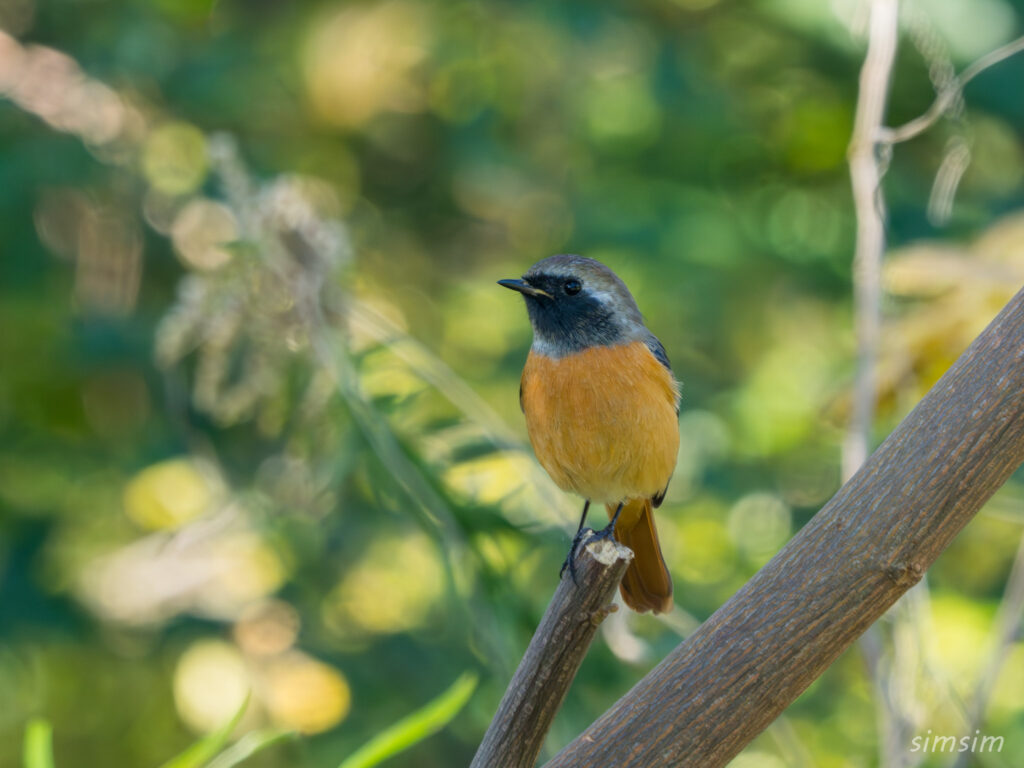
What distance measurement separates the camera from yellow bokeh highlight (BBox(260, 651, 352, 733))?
473 cm

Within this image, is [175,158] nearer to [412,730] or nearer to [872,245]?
[872,245]

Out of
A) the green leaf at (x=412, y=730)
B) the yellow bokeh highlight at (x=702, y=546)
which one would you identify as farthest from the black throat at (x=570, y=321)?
the yellow bokeh highlight at (x=702, y=546)

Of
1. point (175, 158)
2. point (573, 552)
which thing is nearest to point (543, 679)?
point (573, 552)

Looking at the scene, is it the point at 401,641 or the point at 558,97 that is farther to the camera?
the point at 558,97

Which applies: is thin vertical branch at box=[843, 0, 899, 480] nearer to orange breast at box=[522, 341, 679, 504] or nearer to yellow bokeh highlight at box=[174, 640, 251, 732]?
orange breast at box=[522, 341, 679, 504]

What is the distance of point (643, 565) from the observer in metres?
2.76

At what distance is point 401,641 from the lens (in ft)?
16.1

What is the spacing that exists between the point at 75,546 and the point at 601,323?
11.4 ft

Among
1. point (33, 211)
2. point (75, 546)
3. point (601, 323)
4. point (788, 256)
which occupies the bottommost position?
point (75, 546)

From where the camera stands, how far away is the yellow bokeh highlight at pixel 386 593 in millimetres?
4969

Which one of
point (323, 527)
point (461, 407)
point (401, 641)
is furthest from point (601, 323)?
point (401, 641)

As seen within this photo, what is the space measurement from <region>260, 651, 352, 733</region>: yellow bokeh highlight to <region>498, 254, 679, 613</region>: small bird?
7.94 feet

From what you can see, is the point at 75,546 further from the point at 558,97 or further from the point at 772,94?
the point at 772,94

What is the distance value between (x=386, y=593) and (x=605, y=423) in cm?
274
